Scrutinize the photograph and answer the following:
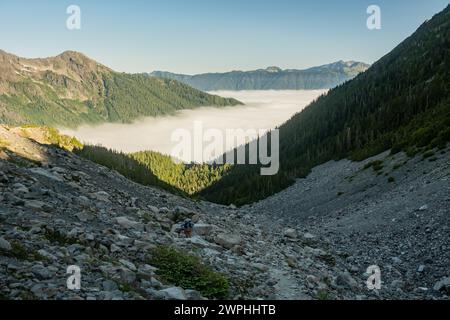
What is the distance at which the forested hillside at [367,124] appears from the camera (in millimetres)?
85419

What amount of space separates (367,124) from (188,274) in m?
127

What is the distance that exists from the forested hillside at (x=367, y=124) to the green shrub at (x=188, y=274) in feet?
154

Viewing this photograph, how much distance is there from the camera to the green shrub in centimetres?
1161

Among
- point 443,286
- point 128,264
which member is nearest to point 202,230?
point 128,264

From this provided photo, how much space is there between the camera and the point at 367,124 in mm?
127688

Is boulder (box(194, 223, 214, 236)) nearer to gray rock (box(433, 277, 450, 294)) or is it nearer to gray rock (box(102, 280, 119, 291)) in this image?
gray rock (box(102, 280, 119, 291))

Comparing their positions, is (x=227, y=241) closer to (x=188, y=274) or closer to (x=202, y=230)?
(x=202, y=230)

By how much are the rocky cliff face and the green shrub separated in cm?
29

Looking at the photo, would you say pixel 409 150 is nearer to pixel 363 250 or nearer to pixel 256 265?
pixel 363 250

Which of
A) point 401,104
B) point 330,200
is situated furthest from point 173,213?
point 401,104
